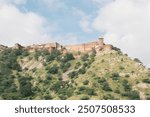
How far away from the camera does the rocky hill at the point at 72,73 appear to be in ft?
371

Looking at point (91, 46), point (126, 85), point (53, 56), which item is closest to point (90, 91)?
point (126, 85)

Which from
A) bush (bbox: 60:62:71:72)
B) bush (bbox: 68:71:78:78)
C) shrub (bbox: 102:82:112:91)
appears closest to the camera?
shrub (bbox: 102:82:112:91)

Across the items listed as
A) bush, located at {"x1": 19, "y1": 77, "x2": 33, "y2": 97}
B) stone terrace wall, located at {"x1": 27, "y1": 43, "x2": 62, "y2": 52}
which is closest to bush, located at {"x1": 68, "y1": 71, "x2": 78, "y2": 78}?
bush, located at {"x1": 19, "y1": 77, "x2": 33, "y2": 97}

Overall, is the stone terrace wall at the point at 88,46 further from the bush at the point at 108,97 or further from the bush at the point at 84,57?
the bush at the point at 108,97

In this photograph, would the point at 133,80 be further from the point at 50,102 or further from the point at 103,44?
the point at 50,102

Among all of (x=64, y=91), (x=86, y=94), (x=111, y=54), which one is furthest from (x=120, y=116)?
(x=111, y=54)

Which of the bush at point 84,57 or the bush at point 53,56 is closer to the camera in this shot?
the bush at point 84,57

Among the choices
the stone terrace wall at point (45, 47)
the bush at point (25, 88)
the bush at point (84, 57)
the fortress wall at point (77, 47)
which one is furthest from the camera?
the stone terrace wall at point (45, 47)

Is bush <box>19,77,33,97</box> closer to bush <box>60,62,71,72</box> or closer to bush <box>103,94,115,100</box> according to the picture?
bush <box>60,62,71,72</box>

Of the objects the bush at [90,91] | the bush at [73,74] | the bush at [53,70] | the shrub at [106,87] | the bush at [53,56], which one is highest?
the bush at [53,56]

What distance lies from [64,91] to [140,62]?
1117 inches

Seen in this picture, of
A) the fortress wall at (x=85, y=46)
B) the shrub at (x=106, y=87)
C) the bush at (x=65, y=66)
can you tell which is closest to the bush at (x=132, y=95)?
the shrub at (x=106, y=87)

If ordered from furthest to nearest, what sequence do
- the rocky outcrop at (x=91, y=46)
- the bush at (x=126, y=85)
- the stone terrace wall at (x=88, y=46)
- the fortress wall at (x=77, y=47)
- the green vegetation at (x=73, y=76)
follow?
the stone terrace wall at (x=88, y=46) < the fortress wall at (x=77, y=47) < the rocky outcrop at (x=91, y=46) < the bush at (x=126, y=85) < the green vegetation at (x=73, y=76)

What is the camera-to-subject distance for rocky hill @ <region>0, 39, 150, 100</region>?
113062 mm
